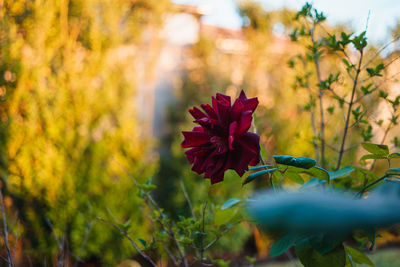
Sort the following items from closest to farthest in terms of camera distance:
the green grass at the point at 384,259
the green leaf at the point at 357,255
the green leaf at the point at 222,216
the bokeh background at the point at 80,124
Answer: the green leaf at the point at 357,255
the green leaf at the point at 222,216
the bokeh background at the point at 80,124
the green grass at the point at 384,259

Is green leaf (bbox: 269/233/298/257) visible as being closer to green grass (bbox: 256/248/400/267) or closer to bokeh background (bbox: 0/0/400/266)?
bokeh background (bbox: 0/0/400/266)

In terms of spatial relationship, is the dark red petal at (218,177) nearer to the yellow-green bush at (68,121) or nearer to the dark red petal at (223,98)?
the dark red petal at (223,98)

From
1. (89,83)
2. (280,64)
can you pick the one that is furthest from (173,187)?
(280,64)

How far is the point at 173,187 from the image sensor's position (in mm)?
5852

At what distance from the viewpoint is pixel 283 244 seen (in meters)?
0.73

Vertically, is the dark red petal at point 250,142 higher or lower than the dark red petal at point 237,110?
lower

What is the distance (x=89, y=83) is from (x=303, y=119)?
169 inches

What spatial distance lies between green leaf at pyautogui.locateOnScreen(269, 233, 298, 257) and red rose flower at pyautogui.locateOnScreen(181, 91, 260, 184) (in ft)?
0.61

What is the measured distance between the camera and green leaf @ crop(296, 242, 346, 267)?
734 millimetres

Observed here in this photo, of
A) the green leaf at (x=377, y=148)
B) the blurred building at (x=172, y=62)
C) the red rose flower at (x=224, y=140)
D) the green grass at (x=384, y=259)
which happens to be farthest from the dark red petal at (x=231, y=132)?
the blurred building at (x=172, y=62)

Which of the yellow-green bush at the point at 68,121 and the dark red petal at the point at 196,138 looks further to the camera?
the yellow-green bush at the point at 68,121

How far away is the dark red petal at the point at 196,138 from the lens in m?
0.86

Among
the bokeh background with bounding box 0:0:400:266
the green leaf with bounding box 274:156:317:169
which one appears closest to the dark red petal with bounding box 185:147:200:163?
the green leaf with bounding box 274:156:317:169

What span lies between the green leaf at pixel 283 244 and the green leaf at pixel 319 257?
5cm
